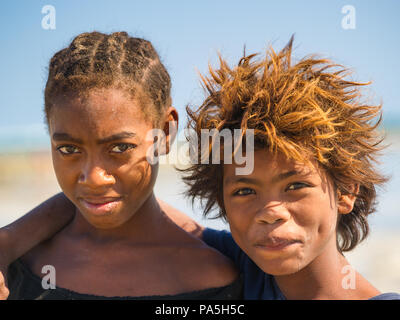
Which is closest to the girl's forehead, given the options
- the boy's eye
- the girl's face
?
the girl's face

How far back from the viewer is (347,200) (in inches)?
82.1

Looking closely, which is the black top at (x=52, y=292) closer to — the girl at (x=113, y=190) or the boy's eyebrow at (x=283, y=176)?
the girl at (x=113, y=190)

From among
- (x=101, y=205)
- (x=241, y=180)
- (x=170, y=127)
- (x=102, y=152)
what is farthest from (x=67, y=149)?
(x=241, y=180)

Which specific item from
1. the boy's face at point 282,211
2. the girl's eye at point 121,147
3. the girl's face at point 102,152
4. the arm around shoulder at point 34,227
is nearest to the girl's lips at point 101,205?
the girl's face at point 102,152

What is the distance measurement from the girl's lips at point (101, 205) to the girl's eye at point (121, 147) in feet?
0.73

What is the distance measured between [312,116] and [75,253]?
132 centimetres

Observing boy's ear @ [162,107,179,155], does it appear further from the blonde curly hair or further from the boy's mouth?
the boy's mouth

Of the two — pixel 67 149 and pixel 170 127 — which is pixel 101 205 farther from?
pixel 170 127

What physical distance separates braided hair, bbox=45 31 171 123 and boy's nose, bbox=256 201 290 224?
687mm

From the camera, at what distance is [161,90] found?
226 centimetres

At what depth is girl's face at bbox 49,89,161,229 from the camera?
1.98 metres

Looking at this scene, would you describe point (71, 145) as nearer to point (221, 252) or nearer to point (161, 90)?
point (161, 90)

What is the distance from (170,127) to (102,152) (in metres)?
0.42
